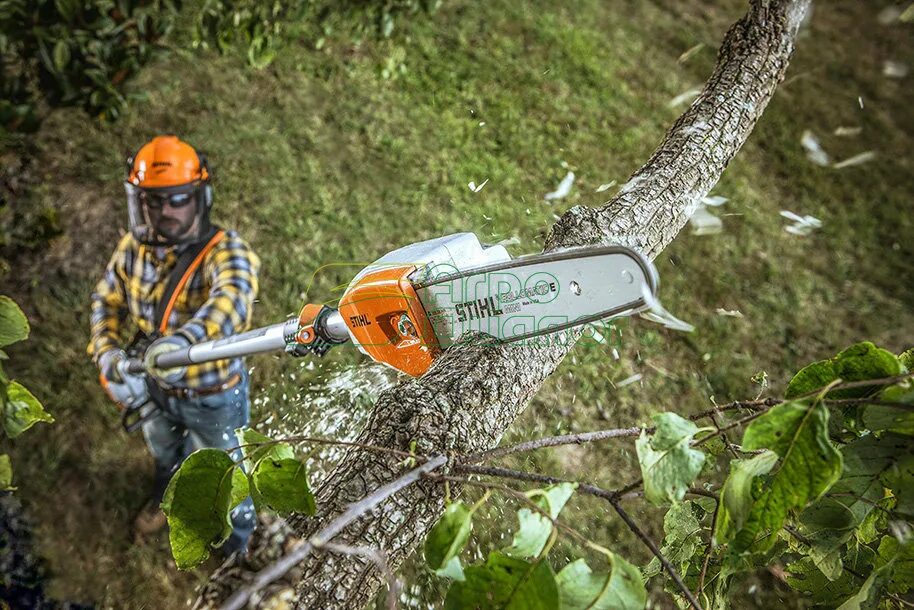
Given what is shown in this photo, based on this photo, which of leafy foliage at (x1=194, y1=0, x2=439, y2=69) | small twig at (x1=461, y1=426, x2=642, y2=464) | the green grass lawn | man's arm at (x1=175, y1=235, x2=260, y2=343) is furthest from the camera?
leafy foliage at (x1=194, y1=0, x2=439, y2=69)

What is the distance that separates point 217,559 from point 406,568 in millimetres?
1094

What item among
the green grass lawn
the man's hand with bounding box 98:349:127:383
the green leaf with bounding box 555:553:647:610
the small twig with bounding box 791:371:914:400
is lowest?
the green grass lawn

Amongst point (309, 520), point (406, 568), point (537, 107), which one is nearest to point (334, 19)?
point (537, 107)

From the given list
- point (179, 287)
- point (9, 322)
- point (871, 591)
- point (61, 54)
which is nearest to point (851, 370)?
point (871, 591)

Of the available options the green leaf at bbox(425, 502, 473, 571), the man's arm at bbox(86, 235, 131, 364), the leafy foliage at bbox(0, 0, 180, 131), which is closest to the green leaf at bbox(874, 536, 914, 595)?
the green leaf at bbox(425, 502, 473, 571)

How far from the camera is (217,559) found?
3.03 meters

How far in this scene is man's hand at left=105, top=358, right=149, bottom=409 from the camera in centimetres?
264

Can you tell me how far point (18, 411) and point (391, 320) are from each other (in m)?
0.77

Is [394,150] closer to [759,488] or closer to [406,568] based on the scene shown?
[406,568]

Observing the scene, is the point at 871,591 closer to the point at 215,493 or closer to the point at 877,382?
the point at 877,382

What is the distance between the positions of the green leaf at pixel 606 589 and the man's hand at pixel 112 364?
96.4 inches

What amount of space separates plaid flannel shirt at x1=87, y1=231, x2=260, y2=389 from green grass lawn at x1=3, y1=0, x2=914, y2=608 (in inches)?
20.5

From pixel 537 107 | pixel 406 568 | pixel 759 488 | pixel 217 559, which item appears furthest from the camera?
pixel 537 107

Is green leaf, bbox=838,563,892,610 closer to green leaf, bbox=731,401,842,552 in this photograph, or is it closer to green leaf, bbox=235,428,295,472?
green leaf, bbox=731,401,842,552
